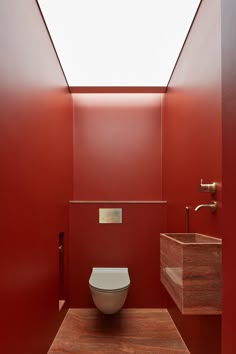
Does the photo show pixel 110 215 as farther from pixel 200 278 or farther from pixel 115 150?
pixel 200 278

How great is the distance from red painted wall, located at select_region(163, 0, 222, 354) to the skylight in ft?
0.46

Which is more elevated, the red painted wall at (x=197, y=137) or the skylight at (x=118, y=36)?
the skylight at (x=118, y=36)

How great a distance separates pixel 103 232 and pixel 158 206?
0.70 m

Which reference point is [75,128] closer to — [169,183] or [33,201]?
[169,183]

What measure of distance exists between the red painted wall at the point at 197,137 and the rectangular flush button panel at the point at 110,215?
0.60 meters

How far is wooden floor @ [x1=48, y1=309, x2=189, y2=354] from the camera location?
210cm

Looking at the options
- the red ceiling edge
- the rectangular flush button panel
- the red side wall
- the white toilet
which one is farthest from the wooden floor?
the red ceiling edge

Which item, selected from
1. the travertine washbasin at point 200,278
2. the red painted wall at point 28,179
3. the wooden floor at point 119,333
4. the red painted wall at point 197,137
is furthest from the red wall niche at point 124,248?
the travertine washbasin at point 200,278

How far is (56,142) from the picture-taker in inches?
91.0

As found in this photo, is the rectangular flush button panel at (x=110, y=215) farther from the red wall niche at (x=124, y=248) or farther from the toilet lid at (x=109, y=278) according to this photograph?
the toilet lid at (x=109, y=278)

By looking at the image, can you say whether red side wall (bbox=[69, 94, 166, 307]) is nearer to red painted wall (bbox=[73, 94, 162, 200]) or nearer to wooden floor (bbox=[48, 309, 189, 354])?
red painted wall (bbox=[73, 94, 162, 200])

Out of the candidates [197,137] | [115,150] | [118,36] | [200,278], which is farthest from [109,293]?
[118,36]

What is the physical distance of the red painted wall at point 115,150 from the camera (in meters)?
3.14

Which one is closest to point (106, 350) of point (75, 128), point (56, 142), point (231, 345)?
point (231, 345)
